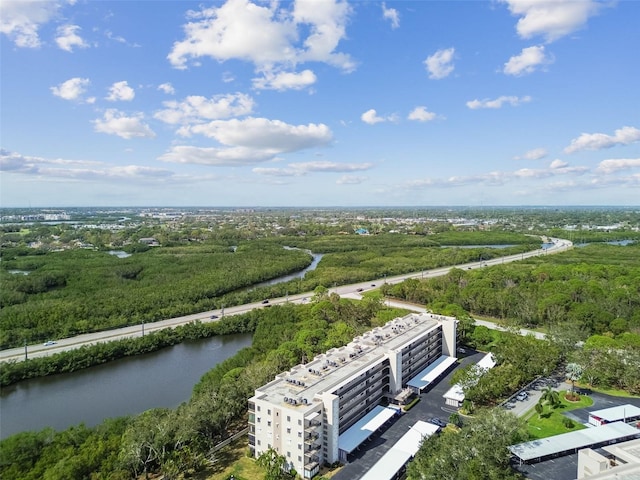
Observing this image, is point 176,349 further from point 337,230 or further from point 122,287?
point 337,230

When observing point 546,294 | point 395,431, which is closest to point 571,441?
point 395,431

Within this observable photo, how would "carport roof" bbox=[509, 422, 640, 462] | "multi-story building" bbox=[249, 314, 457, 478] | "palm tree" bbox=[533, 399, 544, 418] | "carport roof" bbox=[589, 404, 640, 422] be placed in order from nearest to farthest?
"multi-story building" bbox=[249, 314, 457, 478]
"carport roof" bbox=[509, 422, 640, 462]
"carport roof" bbox=[589, 404, 640, 422]
"palm tree" bbox=[533, 399, 544, 418]

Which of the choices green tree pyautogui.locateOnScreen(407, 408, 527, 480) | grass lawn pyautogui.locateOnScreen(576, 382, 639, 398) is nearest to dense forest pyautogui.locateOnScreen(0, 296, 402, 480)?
green tree pyautogui.locateOnScreen(407, 408, 527, 480)

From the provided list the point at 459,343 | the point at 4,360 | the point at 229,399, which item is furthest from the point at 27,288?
the point at 459,343

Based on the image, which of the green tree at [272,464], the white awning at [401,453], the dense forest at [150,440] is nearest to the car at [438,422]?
the white awning at [401,453]

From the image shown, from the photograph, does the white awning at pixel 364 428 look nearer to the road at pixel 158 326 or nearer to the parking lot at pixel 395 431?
the parking lot at pixel 395 431

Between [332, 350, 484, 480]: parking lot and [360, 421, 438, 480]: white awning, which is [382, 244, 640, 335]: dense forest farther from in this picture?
[360, 421, 438, 480]: white awning
